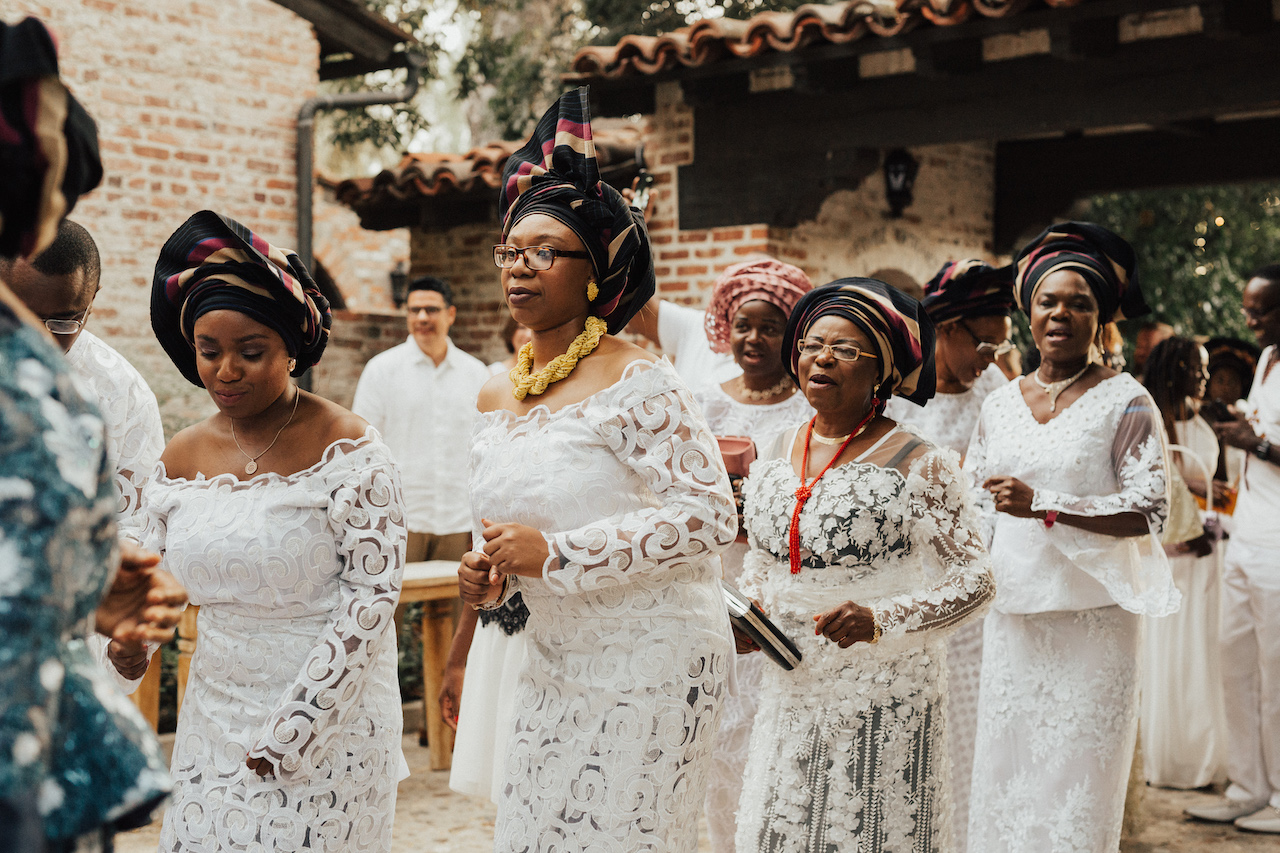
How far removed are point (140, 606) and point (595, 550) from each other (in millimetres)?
1216

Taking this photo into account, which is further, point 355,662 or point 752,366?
point 752,366

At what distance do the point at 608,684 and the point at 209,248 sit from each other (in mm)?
1390

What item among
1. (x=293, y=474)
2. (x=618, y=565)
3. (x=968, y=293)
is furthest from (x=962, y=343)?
(x=293, y=474)

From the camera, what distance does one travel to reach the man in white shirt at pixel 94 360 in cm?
363

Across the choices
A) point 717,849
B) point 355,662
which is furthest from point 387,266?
point 355,662

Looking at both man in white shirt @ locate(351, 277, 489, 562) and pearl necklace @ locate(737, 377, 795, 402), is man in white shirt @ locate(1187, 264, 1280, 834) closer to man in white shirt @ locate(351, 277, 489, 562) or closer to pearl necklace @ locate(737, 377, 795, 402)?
pearl necklace @ locate(737, 377, 795, 402)

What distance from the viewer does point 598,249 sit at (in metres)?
3.27

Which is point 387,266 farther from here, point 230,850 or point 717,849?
point 230,850

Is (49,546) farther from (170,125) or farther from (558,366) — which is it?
(170,125)

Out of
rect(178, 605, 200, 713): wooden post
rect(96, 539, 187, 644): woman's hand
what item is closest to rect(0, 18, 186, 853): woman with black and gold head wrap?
rect(96, 539, 187, 644): woman's hand

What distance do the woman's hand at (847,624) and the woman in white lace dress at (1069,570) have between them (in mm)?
1079

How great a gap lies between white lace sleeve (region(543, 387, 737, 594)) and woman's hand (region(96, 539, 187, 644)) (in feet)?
3.74

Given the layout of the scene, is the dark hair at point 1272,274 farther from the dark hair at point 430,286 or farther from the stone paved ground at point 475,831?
the dark hair at point 430,286

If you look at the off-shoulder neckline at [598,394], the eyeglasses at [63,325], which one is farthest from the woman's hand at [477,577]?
the eyeglasses at [63,325]
